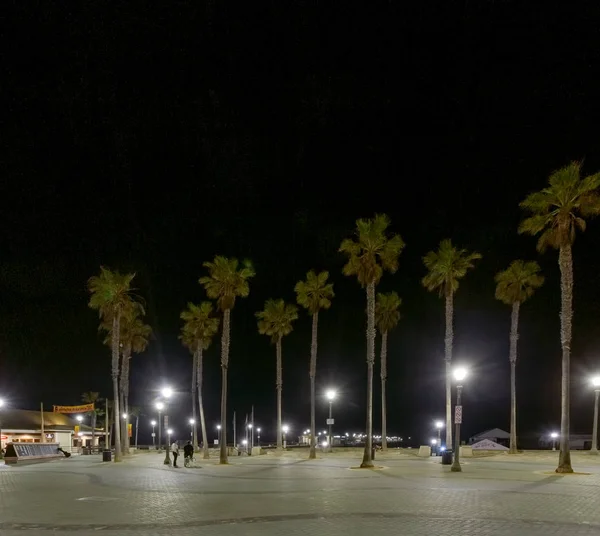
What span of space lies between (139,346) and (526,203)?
3941 centimetres

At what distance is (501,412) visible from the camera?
355 ft

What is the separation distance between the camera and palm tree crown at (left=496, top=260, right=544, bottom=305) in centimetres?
4772

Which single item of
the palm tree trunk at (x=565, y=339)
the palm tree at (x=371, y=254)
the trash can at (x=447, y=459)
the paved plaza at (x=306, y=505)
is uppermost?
the palm tree at (x=371, y=254)

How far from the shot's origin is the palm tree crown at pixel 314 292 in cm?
4791

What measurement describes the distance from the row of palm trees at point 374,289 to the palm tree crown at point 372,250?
5 cm

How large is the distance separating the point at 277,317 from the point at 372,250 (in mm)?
21163

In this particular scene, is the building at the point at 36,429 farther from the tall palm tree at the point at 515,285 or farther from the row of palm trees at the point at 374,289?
the tall palm tree at the point at 515,285

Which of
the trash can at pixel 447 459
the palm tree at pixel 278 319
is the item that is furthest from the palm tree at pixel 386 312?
the trash can at pixel 447 459

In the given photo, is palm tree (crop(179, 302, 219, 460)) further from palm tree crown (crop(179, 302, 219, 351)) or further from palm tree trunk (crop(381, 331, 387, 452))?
palm tree trunk (crop(381, 331, 387, 452))

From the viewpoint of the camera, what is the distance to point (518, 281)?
47.9 metres

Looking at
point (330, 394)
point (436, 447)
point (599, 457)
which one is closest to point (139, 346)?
point (330, 394)

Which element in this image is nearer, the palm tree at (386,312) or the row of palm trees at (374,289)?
the row of palm trees at (374,289)

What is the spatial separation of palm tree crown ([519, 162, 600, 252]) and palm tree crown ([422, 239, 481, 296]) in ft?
43.0

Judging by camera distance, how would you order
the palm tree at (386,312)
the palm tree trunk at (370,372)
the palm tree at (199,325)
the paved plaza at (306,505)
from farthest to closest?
1. the palm tree at (386,312)
2. the palm tree at (199,325)
3. the palm tree trunk at (370,372)
4. the paved plaza at (306,505)
